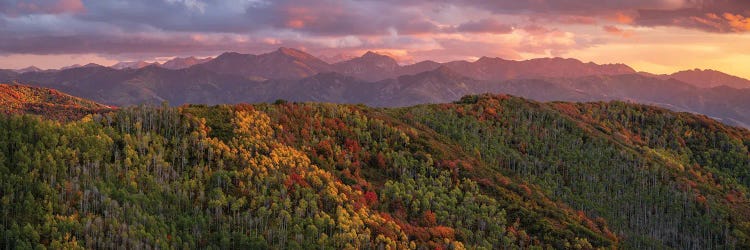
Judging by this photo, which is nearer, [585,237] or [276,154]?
[276,154]

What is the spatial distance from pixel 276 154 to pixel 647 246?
133 meters

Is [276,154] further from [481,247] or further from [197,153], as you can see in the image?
[481,247]

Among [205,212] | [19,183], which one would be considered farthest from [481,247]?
[19,183]

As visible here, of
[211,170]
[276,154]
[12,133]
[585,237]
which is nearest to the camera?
[12,133]

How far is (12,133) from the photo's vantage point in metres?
128

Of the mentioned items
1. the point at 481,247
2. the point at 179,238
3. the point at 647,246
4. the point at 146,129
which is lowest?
the point at 647,246

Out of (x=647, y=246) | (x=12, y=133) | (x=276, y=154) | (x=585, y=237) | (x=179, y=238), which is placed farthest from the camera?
(x=647, y=246)

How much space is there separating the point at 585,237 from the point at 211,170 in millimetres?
112031

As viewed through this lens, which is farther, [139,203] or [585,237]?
[585,237]

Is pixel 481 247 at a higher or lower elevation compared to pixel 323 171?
lower

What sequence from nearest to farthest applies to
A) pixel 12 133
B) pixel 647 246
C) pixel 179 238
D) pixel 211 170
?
1. pixel 179 238
2. pixel 12 133
3. pixel 211 170
4. pixel 647 246

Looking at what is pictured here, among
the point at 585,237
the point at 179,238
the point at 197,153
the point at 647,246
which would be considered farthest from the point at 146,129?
the point at 647,246

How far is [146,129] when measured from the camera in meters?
152

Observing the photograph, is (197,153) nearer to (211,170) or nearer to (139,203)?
(211,170)
